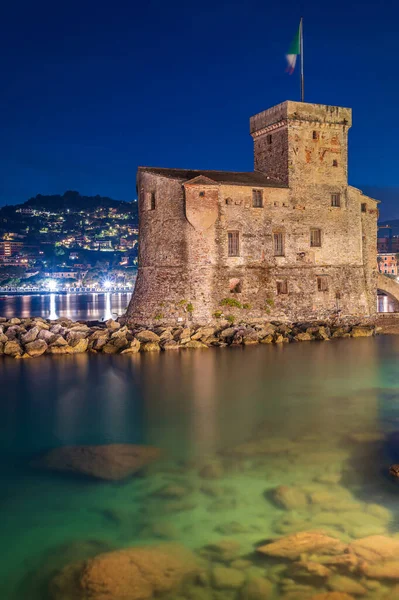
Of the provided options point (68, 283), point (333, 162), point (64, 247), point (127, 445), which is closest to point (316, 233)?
point (333, 162)

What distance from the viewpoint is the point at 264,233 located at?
2611 centimetres

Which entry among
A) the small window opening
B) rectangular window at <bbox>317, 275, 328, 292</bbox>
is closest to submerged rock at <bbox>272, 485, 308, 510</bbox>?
the small window opening

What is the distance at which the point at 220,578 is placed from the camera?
21.2ft

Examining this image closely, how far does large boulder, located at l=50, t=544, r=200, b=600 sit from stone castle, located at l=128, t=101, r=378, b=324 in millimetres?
18173

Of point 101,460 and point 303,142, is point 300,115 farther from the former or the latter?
point 101,460

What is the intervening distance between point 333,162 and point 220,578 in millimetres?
23672

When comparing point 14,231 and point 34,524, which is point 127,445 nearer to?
point 34,524

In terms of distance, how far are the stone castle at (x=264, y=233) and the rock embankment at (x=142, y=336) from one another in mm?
943

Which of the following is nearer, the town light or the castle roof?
the castle roof

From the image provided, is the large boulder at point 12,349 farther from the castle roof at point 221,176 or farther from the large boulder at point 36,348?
the castle roof at point 221,176

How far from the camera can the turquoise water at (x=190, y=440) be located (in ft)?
24.6

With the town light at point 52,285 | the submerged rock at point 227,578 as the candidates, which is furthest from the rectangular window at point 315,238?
the town light at point 52,285

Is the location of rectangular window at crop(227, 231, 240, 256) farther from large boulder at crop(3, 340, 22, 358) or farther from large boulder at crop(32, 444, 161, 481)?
large boulder at crop(32, 444, 161, 481)

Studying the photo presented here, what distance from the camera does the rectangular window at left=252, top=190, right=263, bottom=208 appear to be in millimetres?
25828
